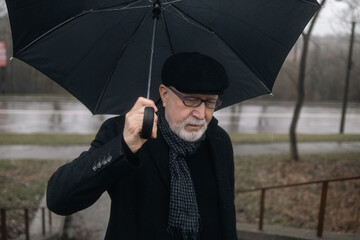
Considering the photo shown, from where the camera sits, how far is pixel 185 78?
1.64m

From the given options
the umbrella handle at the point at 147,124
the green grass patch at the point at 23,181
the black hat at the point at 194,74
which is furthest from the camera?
the green grass patch at the point at 23,181

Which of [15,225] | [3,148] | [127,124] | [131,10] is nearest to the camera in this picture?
[127,124]

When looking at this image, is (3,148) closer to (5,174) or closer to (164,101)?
(5,174)

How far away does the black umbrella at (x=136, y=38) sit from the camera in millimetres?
1705

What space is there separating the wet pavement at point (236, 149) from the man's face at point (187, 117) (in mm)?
7677

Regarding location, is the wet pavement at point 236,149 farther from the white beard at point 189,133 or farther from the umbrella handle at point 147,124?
the umbrella handle at point 147,124

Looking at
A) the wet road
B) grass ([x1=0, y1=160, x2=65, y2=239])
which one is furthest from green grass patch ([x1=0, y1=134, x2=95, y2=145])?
grass ([x1=0, y1=160, x2=65, y2=239])

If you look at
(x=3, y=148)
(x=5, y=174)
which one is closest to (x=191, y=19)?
(x=5, y=174)

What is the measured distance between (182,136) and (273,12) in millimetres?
879

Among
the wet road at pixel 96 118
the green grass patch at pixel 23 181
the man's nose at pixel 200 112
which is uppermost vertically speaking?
the man's nose at pixel 200 112

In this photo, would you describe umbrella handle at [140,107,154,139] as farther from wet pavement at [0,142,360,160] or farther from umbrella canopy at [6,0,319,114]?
wet pavement at [0,142,360,160]

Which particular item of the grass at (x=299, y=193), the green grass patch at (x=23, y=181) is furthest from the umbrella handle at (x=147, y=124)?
the green grass patch at (x=23, y=181)

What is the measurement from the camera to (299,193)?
20.8ft

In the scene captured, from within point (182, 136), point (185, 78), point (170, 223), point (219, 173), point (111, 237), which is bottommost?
point (111, 237)
